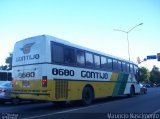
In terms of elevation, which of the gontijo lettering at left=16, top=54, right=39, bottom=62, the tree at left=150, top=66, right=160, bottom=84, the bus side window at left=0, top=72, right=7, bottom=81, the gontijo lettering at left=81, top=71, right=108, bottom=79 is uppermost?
the tree at left=150, top=66, right=160, bottom=84

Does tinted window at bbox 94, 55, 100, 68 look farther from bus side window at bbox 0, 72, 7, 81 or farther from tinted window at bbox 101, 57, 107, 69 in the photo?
bus side window at bbox 0, 72, 7, 81

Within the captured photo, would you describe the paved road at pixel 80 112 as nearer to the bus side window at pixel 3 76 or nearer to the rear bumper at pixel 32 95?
the rear bumper at pixel 32 95

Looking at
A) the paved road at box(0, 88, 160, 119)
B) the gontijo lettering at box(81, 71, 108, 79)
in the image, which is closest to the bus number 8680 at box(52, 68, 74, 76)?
the gontijo lettering at box(81, 71, 108, 79)

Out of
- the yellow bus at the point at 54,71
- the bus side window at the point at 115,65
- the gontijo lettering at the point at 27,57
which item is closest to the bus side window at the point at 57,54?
the yellow bus at the point at 54,71

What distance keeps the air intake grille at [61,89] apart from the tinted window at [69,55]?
120 centimetres

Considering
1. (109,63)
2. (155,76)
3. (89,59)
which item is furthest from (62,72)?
(155,76)

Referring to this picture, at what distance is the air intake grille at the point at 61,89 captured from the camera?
46.0ft

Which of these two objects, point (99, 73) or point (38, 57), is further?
point (99, 73)

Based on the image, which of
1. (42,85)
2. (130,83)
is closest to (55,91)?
(42,85)

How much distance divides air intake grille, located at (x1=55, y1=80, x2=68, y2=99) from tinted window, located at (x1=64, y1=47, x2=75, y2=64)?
3.93 ft

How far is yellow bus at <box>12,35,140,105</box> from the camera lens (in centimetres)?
1387

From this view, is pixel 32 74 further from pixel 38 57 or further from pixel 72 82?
pixel 72 82

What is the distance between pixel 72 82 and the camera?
15.3 meters

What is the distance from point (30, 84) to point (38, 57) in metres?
1.40
